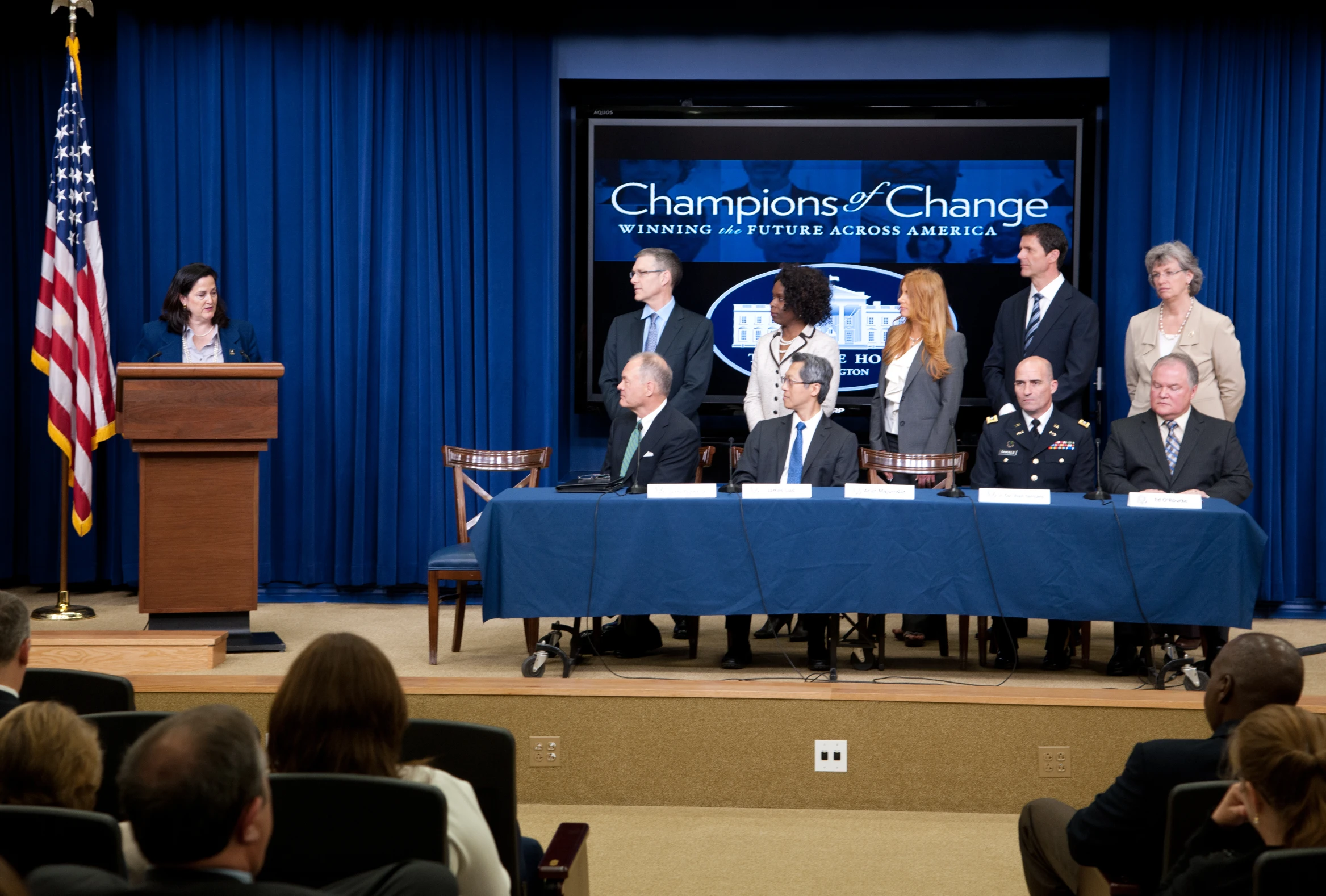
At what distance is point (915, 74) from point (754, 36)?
84cm

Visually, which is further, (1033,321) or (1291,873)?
(1033,321)

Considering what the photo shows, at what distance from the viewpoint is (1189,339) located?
18.5 feet

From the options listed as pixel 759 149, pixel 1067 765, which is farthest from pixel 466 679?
pixel 759 149

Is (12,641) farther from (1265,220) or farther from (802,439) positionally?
(1265,220)

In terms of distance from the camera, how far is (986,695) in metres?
3.58

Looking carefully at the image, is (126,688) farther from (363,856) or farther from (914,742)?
(914,742)

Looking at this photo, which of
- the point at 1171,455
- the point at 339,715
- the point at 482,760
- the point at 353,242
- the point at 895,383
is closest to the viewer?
the point at 339,715

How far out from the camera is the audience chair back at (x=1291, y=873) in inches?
62.0

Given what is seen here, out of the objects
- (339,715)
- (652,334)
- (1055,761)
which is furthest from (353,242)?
(339,715)

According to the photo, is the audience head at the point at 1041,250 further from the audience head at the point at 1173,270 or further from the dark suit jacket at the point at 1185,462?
the dark suit jacket at the point at 1185,462

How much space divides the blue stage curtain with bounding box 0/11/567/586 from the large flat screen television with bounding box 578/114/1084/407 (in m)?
0.39

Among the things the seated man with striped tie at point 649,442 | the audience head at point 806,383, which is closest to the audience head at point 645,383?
the seated man with striped tie at point 649,442

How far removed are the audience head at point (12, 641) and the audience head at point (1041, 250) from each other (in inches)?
182

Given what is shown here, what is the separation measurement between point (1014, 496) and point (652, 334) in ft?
7.03
